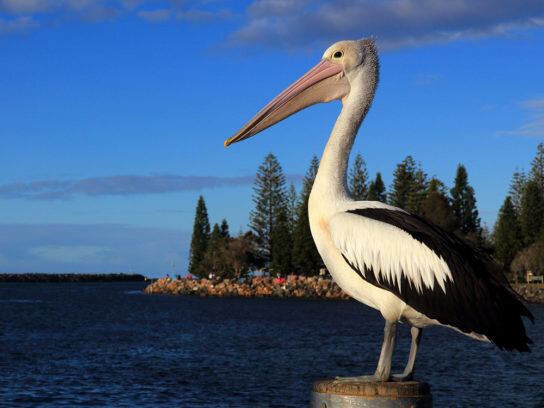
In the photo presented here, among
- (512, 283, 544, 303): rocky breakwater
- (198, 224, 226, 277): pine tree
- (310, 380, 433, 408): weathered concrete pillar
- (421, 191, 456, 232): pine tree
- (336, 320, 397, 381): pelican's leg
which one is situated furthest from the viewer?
(198, 224, 226, 277): pine tree

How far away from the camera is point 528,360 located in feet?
98.5

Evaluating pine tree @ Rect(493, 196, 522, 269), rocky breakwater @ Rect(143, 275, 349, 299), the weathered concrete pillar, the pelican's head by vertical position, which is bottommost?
rocky breakwater @ Rect(143, 275, 349, 299)

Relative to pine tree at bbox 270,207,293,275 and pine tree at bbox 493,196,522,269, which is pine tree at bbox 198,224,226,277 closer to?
pine tree at bbox 270,207,293,275

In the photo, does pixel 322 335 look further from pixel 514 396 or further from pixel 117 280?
pixel 117 280

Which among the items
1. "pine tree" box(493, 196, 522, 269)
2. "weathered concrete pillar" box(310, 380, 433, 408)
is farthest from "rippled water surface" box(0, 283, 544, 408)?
"weathered concrete pillar" box(310, 380, 433, 408)

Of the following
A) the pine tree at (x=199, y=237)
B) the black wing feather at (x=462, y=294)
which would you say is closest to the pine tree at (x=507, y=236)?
the pine tree at (x=199, y=237)

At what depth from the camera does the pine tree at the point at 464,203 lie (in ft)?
237

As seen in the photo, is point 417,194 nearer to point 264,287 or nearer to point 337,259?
point 264,287

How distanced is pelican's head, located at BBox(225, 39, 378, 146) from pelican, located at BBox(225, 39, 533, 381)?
6 centimetres

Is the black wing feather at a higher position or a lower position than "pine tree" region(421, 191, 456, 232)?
lower

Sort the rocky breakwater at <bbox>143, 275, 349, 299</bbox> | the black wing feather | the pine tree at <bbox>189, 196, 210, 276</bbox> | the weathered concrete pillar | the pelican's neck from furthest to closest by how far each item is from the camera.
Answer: the pine tree at <bbox>189, 196, 210, 276</bbox> → the rocky breakwater at <bbox>143, 275, 349, 299</bbox> → the pelican's neck → the black wing feather → the weathered concrete pillar

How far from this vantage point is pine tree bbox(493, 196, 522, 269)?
67.4 metres

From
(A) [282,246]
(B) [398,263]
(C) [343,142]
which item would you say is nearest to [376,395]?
(B) [398,263]

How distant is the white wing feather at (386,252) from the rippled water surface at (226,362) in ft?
53.6
